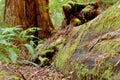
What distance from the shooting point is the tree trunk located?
8938 mm

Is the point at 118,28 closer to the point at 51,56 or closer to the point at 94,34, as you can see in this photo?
the point at 94,34

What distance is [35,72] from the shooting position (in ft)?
15.5

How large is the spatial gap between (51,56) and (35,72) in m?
1.01

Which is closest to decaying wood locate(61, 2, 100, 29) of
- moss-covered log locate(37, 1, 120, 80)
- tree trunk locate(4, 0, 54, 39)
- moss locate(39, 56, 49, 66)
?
tree trunk locate(4, 0, 54, 39)

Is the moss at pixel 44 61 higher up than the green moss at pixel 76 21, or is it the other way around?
the green moss at pixel 76 21

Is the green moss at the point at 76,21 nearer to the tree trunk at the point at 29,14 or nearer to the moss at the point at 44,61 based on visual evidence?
the tree trunk at the point at 29,14

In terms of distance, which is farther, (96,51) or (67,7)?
(67,7)

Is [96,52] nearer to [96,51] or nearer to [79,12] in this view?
Answer: [96,51]

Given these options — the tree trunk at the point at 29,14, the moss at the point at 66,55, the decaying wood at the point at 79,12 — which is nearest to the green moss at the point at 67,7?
the decaying wood at the point at 79,12

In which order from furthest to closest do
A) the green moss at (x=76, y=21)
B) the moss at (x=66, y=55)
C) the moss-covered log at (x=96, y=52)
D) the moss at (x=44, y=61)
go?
the green moss at (x=76, y=21) < the moss at (x=44, y=61) < the moss at (x=66, y=55) < the moss-covered log at (x=96, y=52)

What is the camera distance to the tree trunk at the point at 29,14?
8938 mm

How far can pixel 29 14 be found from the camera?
9461 millimetres

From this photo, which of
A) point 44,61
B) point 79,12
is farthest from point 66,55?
point 79,12

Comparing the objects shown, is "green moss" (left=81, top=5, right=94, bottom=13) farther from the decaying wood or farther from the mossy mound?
the mossy mound
